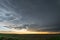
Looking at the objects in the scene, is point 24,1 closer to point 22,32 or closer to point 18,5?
point 18,5

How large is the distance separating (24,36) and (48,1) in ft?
4.15

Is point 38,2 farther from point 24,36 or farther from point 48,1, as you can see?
point 24,36

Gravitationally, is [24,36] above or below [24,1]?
below

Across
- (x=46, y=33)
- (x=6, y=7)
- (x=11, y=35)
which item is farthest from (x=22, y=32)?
(x=6, y=7)

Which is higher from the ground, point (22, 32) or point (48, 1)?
point (48, 1)

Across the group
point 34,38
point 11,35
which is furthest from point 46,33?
point 11,35

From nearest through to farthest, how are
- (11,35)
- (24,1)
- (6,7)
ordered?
(24,1) → (6,7) → (11,35)

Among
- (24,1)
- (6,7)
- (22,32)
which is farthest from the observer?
(22,32)

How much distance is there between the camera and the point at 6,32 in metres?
1.86

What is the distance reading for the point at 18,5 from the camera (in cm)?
83

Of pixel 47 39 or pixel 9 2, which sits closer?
pixel 9 2

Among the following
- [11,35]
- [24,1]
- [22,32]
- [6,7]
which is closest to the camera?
[24,1]

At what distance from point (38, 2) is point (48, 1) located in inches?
3.2

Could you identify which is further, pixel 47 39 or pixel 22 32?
pixel 47 39
